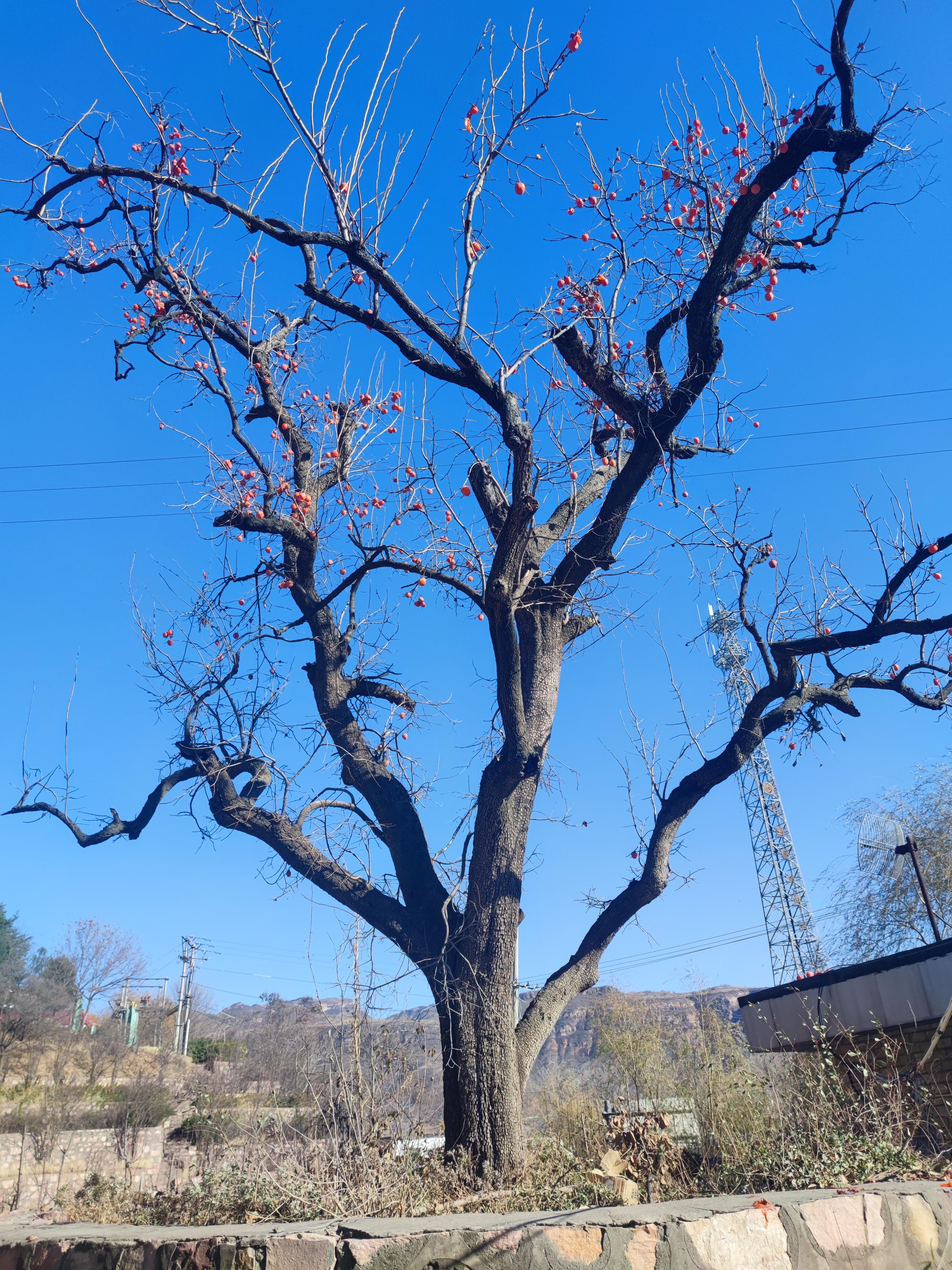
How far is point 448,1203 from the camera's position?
137 inches

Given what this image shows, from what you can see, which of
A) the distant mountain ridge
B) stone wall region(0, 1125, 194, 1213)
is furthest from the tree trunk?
stone wall region(0, 1125, 194, 1213)

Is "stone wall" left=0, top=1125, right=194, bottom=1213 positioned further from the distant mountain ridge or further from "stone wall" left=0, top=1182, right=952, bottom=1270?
"stone wall" left=0, top=1182, right=952, bottom=1270

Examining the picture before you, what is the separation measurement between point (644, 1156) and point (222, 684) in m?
3.74

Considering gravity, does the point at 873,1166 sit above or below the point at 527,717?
below

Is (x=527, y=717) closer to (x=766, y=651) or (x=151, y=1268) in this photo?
(x=766, y=651)

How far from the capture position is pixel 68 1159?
49.5 feet

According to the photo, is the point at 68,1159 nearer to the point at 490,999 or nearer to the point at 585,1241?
the point at 490,999

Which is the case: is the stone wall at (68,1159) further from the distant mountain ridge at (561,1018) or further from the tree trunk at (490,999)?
the tree trunk at (490,999)

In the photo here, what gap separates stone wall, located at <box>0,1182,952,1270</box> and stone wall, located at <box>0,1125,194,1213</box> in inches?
401

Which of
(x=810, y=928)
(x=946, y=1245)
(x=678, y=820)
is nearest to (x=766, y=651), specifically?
(x=678, y=820)

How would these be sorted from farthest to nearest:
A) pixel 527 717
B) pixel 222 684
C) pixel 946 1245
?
pixel 222 684
pixel 527 717
pixel 946 1245

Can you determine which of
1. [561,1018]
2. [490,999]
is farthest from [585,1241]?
[561,1018]

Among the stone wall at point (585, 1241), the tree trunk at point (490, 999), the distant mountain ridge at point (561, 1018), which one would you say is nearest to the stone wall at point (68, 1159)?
the distant mountain ridge at point (561, 1018)

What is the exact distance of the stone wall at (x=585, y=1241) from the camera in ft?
8.55
